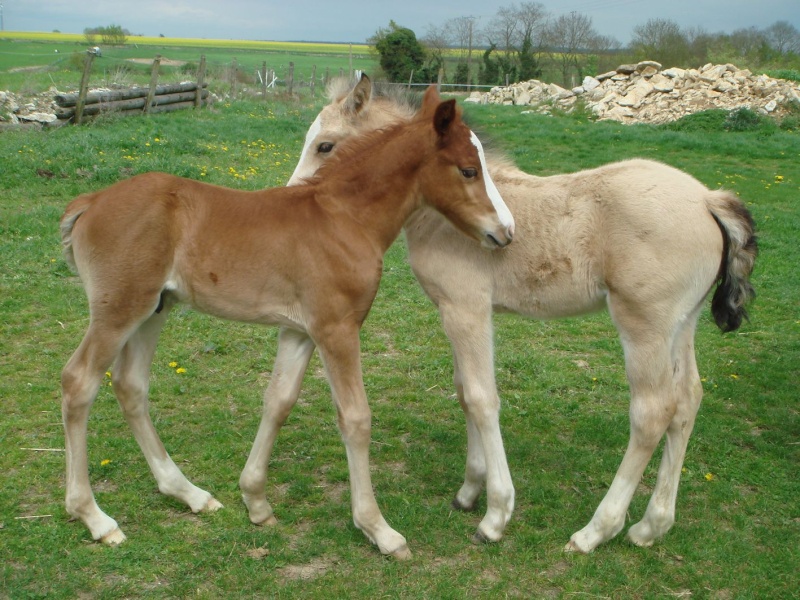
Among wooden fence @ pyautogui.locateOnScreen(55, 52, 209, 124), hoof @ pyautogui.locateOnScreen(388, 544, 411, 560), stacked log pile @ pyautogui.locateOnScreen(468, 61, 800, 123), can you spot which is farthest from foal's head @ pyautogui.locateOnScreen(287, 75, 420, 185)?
stacked log pile @ pyautogui.locateOnScreen(468, 61, 800, 123)

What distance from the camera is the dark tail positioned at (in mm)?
3586

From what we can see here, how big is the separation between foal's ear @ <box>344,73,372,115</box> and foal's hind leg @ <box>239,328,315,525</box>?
4.72ft

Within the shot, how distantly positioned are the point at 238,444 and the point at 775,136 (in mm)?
17214

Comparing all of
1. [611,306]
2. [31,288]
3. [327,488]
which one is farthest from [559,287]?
[31,288]

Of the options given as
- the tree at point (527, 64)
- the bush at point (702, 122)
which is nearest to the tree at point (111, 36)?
the tree at point (527, 64)

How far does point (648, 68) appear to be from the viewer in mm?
25016

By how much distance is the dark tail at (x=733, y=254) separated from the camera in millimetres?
3586

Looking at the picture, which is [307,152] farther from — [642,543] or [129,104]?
[129,104]

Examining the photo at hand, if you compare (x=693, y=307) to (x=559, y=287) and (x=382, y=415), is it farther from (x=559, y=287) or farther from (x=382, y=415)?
(x=382, y=415)

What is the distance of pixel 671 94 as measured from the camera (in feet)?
73.3

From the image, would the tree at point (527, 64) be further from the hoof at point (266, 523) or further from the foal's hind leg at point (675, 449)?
the hoof at point (266, 523)

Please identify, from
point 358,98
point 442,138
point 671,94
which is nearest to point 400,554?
point 442,138

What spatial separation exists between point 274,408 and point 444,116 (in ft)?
5.49

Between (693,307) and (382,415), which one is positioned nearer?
(693,307)
